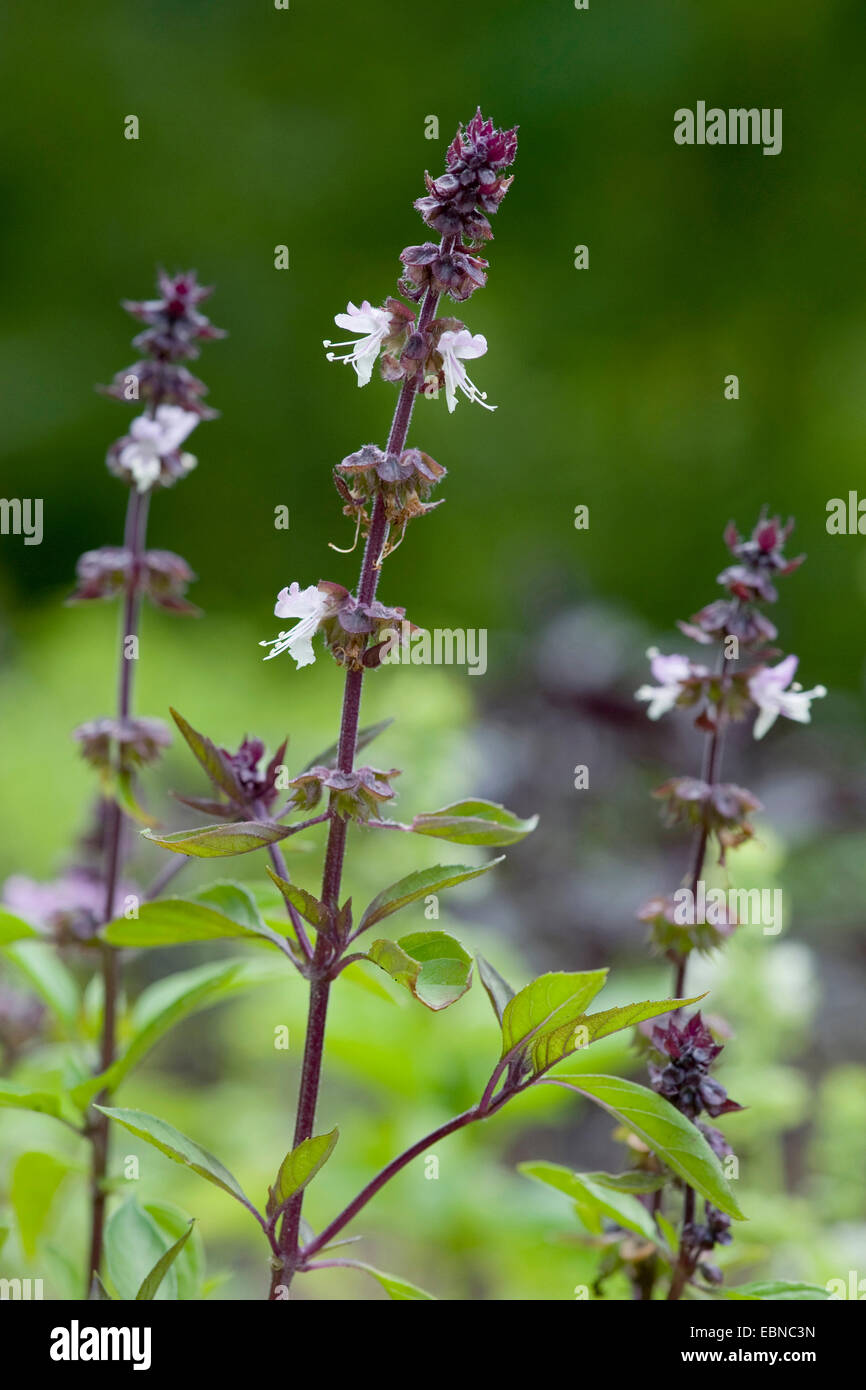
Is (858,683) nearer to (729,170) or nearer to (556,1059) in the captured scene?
(729,170)

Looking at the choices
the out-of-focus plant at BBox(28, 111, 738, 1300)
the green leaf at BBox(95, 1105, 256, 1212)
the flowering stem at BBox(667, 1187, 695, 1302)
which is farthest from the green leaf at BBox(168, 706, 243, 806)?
the flowering stem at BBox(667, 1187, 695, 1302)

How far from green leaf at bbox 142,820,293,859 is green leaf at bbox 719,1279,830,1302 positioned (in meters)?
0.23

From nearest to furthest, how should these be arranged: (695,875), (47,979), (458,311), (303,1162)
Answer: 1. (303,1162)
2. (695,875)
3. (47,979)
4. (458,311)

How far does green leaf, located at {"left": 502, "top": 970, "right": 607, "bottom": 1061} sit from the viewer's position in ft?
1.21

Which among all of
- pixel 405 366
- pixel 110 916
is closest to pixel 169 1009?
pixel 110 916

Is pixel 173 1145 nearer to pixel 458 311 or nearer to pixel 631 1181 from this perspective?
pixel 631 1181

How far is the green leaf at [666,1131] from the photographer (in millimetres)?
350

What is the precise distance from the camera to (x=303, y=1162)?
352 mm

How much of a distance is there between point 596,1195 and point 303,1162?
0.12 metres

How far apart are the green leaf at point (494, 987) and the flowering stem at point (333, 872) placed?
0.05m

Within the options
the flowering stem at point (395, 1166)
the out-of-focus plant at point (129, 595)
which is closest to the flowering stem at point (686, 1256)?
the flowering stem at point (395, 1166)
